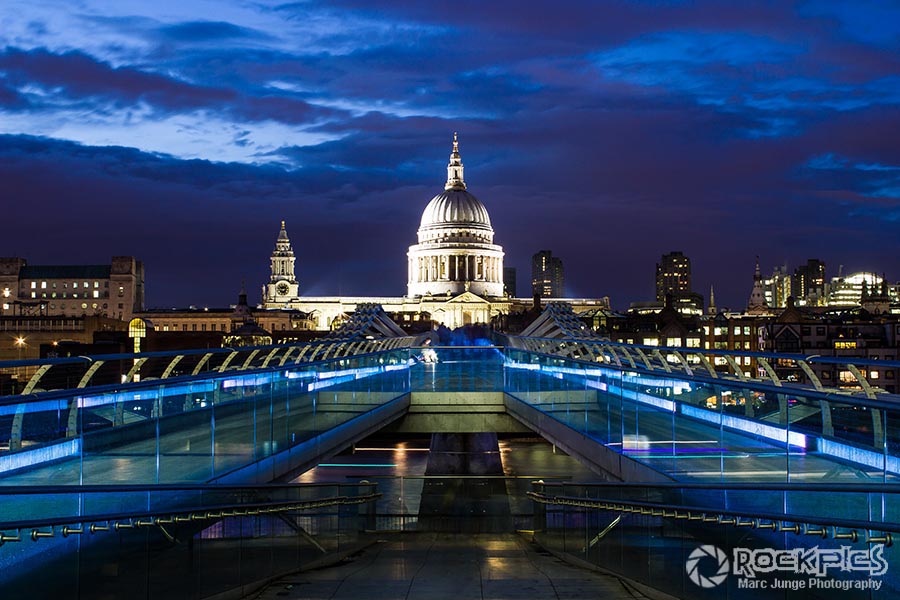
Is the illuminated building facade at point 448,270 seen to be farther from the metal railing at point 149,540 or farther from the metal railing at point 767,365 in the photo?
the metal railing at point 149,540

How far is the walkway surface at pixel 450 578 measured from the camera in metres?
10.7

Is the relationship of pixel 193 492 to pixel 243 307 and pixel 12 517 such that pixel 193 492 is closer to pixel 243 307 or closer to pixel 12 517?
pixel 12 517

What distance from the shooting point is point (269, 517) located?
11.6m

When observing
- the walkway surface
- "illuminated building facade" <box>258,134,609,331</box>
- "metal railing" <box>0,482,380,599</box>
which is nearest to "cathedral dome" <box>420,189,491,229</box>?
"illuminated building facade" <box>258,134,609,331</box>

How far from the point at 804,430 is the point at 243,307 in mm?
166029

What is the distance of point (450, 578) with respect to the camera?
489 inches

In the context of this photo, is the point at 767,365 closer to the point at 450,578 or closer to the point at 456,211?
the point at 450,578

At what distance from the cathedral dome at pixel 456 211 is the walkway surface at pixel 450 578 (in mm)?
175270

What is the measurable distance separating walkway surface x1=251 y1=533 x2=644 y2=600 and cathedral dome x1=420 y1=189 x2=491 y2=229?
6900 inches

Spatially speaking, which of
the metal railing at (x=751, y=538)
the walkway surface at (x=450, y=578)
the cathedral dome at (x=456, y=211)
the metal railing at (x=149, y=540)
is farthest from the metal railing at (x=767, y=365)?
the cathedral dome at (x=456, y=211)

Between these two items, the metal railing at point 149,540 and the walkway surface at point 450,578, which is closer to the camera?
the metal railing at point 149,540

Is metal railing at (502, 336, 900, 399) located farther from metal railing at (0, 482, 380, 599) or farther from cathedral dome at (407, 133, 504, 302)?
cathedral dome at (407, 133, 504, 302)

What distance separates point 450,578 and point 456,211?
7105 inches

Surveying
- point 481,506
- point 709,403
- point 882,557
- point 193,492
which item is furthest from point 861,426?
point 481,506
